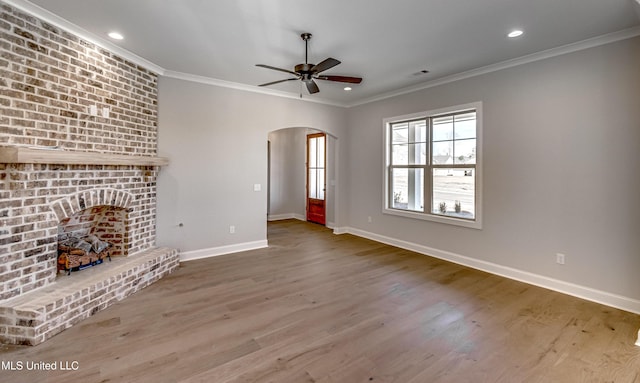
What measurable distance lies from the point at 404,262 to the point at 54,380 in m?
4.09

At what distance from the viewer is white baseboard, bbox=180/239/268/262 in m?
4.64

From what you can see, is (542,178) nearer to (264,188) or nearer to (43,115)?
(264,188)

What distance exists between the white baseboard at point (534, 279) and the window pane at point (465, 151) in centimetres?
149

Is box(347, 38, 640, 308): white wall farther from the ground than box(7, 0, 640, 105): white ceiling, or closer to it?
closer to it

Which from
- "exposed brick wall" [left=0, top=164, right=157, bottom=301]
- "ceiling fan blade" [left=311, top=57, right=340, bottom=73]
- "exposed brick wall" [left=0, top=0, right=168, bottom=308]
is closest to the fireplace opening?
"exposed brick wall" [left=0, top=0, right=168, bottom=308]

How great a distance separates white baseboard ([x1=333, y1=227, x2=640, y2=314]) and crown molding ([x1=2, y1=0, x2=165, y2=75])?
4.95 m

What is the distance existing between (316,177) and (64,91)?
5702 mm

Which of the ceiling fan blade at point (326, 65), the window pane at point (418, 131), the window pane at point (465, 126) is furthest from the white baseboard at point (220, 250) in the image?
the window pane at point (465, 126)

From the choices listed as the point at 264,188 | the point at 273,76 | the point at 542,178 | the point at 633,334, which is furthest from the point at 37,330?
the point at 542,178

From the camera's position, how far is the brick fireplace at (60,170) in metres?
2.51

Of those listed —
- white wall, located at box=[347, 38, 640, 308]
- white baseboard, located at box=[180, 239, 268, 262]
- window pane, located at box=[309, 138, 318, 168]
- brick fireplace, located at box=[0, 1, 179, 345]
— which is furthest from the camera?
window pane, located at box=[309, 138, 318, 168]

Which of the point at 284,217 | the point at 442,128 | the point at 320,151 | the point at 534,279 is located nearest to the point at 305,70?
the point at 442,128

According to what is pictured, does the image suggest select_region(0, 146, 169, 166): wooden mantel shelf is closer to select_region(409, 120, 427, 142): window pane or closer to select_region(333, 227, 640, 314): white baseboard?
select_region(409, 120, 427, 142): window pane

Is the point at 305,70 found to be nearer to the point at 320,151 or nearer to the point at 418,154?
the point at 418,154
